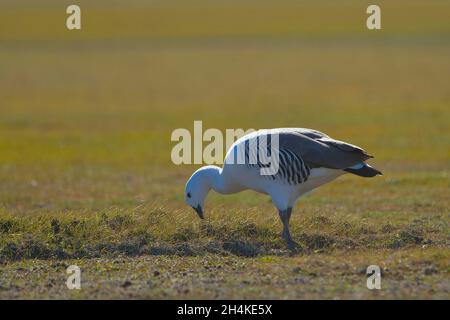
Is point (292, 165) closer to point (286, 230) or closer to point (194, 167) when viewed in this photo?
point (286, 230)

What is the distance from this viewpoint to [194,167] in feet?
72.8

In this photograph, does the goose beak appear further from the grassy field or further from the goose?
the goose

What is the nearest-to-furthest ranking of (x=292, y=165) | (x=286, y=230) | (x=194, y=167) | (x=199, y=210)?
(x=286, y=230) → (x=292, y=165) → (x=199, y=210) → (x=194, y=167)

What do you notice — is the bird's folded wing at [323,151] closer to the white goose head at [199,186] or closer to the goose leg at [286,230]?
the goose leg at [286,230]

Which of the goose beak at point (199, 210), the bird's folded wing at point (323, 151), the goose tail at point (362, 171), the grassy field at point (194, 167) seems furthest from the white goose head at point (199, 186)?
the goose tail at point (362, 171)

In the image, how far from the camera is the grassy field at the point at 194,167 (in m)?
10.4

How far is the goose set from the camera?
12.2 metres

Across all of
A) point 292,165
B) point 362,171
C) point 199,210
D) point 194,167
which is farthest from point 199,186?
point 194,167

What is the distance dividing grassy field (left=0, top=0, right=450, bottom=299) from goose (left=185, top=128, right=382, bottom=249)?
547 mm

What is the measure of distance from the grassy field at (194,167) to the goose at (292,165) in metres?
0.55

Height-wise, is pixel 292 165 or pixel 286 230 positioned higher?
pixel 292 165

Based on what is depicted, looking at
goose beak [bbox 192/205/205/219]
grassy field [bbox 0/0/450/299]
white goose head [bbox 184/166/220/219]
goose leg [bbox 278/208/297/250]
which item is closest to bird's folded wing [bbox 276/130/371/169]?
goose leg [bbox 278/208/297/250]

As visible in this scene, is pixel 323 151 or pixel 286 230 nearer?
pixel 286 230

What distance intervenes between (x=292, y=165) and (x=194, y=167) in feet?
33.5
